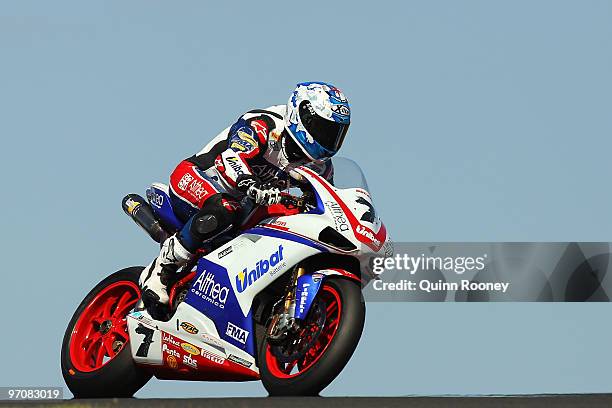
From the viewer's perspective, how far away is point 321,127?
9242 mm

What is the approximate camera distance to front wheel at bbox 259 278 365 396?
26.6ft

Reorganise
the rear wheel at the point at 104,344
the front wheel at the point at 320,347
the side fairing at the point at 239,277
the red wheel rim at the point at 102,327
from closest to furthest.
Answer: the front wheel at the point at 320,347 < the side fairing at the point at 239,277 < the rear wheel at the point at 104,344 < the red wheel rim at the point at 102,327

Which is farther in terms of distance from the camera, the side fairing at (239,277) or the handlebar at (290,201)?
the handlebar at (290,201)

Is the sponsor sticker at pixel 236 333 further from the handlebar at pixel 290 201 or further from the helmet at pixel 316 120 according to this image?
the helmet at pixel 316 120

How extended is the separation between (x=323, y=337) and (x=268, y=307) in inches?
27.7

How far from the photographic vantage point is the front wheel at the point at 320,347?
8094 mm

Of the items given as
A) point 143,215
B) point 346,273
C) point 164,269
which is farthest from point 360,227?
point 143,215

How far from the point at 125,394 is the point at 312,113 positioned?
2431 millimetres

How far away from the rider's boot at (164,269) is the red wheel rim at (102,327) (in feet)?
1.47

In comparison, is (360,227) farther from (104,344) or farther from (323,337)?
(104,344)

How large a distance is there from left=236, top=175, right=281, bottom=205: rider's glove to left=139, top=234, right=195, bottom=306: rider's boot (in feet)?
2.61

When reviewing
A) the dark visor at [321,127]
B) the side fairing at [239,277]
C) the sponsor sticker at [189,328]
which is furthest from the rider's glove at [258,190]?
the sponsor sticker at [189,328]

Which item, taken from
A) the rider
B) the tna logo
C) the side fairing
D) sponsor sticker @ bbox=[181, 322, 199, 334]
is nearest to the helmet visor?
the rider

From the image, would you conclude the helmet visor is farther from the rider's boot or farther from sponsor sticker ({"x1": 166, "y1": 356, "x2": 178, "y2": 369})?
sponsor sticker ({"x1": 166, "y1": 356, "x2": 178, "y2": 369})
